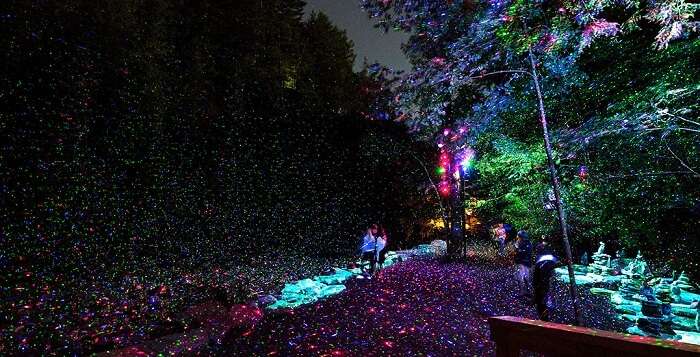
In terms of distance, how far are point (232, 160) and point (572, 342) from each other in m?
13.3

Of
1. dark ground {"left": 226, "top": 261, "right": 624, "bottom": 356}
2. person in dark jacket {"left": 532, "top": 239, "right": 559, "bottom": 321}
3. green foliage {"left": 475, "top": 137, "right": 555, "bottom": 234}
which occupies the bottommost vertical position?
dark ground {"left": 226, "top": 261, "right": 624, "bottom": 356}

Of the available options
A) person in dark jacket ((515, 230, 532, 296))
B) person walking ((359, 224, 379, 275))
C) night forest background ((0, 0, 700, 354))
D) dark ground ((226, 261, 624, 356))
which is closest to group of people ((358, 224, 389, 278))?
person walking ((359, 224, 379, 275))

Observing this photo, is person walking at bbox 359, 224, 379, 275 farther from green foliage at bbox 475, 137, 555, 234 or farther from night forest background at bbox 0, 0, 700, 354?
green foliage at bbox 475, 137, 555, 234

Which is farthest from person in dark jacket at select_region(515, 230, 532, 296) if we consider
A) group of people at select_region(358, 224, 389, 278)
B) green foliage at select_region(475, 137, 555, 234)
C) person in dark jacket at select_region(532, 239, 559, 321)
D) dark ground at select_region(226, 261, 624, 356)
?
group of people at select_region(358, 224, 389, 278)

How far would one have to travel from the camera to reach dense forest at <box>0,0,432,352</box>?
835cm

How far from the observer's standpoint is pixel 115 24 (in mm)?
10773

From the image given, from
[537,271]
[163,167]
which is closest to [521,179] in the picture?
[537,271]

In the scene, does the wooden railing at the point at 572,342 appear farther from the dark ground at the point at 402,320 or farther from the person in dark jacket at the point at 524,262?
the person in dark jacket at the point at 524,262

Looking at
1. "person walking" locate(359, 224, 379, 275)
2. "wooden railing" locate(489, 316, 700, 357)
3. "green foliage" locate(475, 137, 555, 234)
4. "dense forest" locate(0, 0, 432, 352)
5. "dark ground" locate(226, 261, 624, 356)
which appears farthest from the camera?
"person walking" locate(359, 224, 379, 275)

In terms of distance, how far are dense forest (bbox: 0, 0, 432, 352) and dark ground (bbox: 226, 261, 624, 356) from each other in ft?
7.17

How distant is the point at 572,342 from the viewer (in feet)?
5.53

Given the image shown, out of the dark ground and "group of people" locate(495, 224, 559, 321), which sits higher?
"group of people" locate(495, 224, 559, 321)

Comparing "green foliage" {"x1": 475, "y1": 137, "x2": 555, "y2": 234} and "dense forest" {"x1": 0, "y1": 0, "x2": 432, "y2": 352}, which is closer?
"dense forest" {"x1": 0, "y1": 0, "x2": 432, "y2": 352}

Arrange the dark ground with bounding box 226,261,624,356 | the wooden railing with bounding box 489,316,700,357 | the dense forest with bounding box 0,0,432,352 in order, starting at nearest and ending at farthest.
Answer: the wooden railing with bounding box 489,316,700,357 → the dark ground with bounding box 226,261,624,356 → the dense forest with bounding box 0,0,432,352
